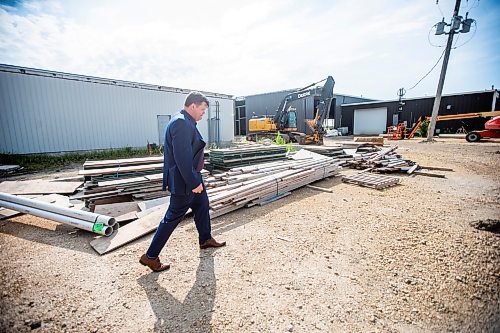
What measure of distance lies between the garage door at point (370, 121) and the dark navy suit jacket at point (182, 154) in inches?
1272

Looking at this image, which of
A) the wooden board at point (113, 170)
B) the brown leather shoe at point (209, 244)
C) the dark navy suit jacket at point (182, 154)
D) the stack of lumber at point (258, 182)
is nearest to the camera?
the dark navy suit jacket at point (182, 154)

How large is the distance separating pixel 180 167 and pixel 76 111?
1422 cm

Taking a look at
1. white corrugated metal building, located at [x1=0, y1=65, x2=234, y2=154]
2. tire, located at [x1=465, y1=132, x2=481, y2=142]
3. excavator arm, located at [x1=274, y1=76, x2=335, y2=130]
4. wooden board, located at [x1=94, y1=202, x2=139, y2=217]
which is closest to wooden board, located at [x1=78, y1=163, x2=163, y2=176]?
A: wooden board, located at [x1=94, y1=202, x2=139, y2=217]

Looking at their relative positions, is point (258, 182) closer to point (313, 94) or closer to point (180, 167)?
point (180, 167)

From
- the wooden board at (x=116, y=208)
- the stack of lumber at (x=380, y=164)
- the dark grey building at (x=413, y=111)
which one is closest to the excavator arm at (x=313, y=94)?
the stack of lumber at (x=380, y=164)

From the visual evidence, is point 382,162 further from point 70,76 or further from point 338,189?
point 70,76

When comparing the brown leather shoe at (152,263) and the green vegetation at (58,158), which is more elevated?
the green vegetation at (58,158)

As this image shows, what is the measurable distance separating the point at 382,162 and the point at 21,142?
1683 cm

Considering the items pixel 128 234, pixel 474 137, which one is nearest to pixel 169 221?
pixel 128 234

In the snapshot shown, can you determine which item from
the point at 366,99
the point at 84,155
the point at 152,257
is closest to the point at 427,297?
the point at 152,257

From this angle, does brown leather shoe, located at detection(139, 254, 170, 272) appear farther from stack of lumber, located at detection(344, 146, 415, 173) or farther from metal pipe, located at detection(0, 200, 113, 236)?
stack of lumber, located at detection(344, 146, 415, 173)

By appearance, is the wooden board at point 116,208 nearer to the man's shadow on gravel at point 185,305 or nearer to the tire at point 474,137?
the man's shadow on gravel at point 185,305

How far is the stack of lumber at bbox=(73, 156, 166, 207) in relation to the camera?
511cm

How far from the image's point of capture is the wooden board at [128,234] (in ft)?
11.8
